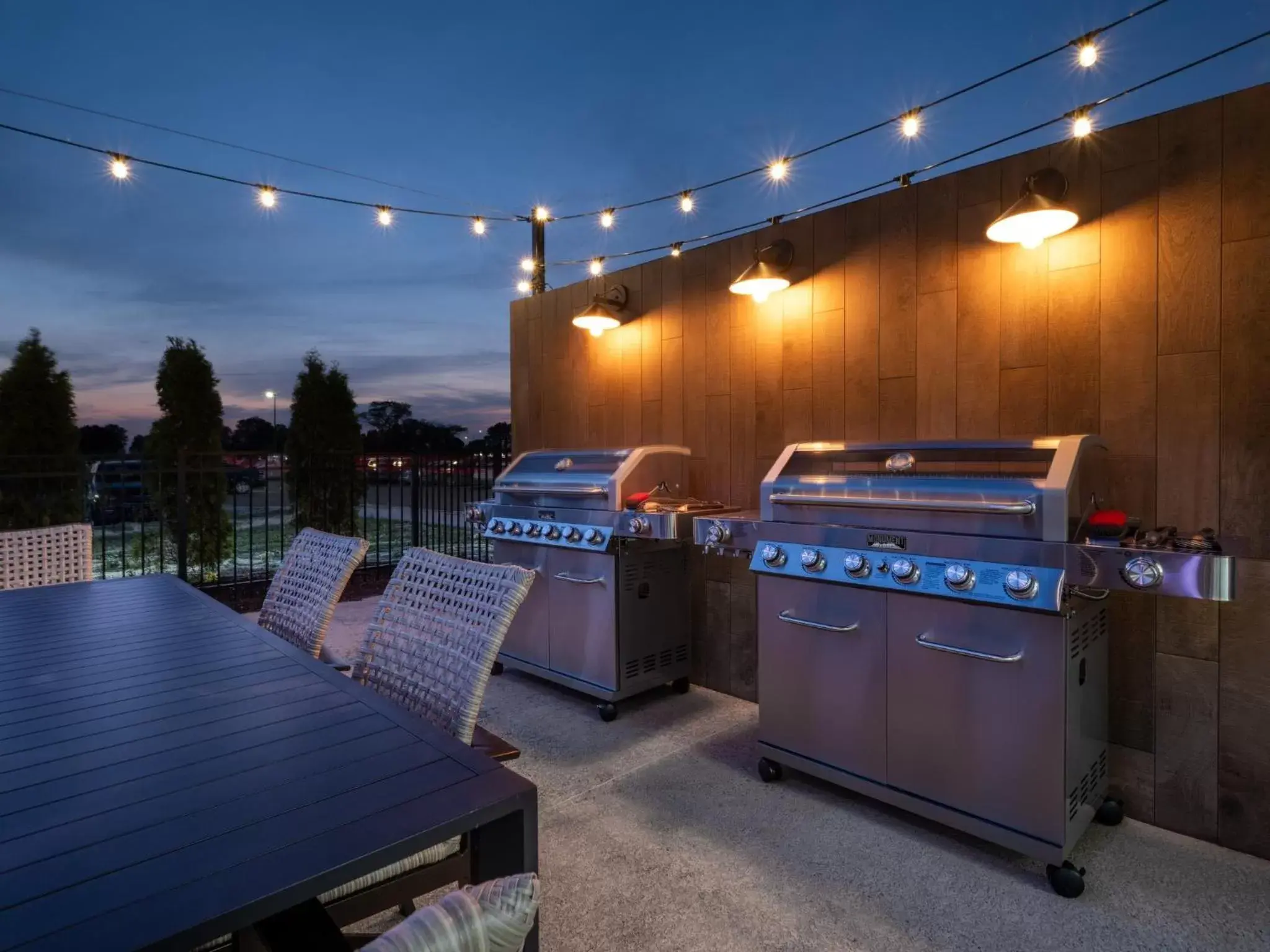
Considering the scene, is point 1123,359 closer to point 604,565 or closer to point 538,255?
point 604,565

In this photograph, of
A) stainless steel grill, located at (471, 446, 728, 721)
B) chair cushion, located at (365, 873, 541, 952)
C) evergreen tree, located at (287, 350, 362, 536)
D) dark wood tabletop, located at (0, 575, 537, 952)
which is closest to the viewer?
chair cushion, located at (365, 873, 541, 952)

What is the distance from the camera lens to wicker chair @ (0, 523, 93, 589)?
242 cm

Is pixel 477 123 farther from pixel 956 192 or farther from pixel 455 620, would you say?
pixel 455 620

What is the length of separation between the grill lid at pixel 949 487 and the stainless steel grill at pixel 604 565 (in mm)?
639

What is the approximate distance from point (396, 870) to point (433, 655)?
0.42 m

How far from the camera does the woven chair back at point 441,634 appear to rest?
1.36m

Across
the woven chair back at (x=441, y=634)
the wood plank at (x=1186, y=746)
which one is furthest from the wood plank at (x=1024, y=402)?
the woven chair back at (x=441, y=634)

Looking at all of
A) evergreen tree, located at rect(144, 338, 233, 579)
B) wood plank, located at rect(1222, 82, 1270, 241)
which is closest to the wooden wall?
wood plank, located at rect(1222, 82, 1270, 241)

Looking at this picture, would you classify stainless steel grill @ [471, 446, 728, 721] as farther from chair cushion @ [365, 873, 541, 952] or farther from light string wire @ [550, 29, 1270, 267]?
chair cushion @ [365, 873, 541, 952]

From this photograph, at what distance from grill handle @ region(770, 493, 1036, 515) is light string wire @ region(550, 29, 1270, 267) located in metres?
1.47

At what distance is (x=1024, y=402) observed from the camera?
2.44 m

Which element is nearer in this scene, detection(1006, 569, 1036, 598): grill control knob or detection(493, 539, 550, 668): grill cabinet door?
detection(1006, 569, 1036, 598): grill control knob

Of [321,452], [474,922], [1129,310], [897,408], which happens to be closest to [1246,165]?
[1129,310]

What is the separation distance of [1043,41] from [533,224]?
133 inches
